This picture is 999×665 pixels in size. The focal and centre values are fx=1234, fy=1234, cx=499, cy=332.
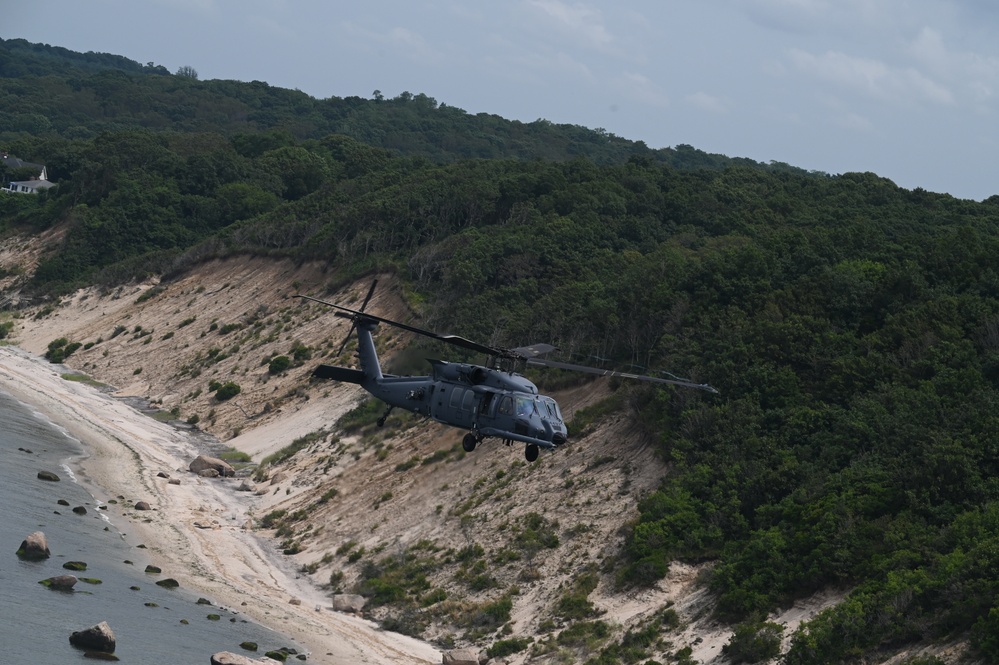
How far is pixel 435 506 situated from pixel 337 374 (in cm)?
1370

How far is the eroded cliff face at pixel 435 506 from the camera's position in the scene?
1426 inches

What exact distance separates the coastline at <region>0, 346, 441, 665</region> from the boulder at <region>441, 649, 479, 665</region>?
2.43 ft

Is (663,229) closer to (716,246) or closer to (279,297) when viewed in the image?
(716,246)

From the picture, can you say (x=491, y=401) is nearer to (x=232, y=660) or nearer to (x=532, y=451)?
(x=532, y=451)

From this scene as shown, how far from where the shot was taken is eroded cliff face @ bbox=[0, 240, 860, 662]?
119 feet

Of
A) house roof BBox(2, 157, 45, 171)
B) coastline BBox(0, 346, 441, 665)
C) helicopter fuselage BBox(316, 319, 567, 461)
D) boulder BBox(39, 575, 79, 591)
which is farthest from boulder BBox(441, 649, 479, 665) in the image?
house roof BBox(2, 157, 45, 171)

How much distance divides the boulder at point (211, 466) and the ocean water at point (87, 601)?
255 inches

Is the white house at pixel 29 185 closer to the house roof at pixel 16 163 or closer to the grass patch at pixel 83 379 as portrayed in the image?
the house roof at pixel 16 163

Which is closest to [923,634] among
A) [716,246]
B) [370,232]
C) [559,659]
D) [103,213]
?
[559,659]

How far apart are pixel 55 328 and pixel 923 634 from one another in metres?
71.0

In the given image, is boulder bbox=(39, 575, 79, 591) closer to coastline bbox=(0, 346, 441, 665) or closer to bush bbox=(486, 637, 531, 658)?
coastline bbox=(0, 346, 441, 665)

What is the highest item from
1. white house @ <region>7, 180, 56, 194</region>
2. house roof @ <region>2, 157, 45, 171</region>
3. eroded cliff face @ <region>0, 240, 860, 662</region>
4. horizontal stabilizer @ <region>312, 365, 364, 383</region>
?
house roof @ <region>2, 157, 45, 171</region>

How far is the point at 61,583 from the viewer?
38.1 metres

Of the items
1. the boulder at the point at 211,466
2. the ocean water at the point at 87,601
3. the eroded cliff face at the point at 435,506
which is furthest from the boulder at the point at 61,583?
the boulder at the point at 211,466
